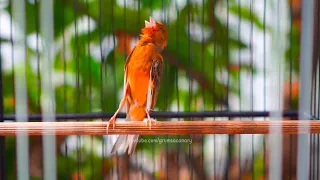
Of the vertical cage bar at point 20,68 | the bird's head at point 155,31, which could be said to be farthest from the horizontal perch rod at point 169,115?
the bird's head at point 155,31

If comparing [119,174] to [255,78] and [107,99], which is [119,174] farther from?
[255,78]

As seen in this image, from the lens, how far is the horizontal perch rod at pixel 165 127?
114cm

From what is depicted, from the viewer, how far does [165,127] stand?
1.17 m

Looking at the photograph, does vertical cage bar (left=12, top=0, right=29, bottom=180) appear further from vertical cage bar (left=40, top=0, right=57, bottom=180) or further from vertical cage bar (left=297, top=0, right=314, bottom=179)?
vertical cage bar (left=297, top=0, right=314, bottom=179)

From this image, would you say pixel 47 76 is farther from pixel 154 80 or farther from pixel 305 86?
pixel 305 86

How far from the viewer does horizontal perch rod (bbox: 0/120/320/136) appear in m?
1.14

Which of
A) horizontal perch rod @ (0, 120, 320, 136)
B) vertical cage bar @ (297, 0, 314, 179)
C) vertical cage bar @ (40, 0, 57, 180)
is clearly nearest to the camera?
horizontal perch rod @ (0, 120, 320, 136)

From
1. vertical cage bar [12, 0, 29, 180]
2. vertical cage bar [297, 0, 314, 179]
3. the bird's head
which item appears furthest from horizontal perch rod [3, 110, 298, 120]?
the bird's head

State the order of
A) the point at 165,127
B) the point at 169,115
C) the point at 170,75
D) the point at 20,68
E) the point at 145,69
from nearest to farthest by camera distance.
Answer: the point at 165,127, the point at 145,69, the point at 169,115, the point at 20,68, the point at 170,75

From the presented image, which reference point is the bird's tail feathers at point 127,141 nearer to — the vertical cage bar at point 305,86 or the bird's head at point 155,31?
the bird's head at point 155,31

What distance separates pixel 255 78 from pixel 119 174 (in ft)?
2.26

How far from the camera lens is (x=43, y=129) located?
3.74 ft

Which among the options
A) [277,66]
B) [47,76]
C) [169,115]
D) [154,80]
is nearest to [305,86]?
[277,66]

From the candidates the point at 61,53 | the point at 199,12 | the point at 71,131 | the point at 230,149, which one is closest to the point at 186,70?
the point at 199,12
